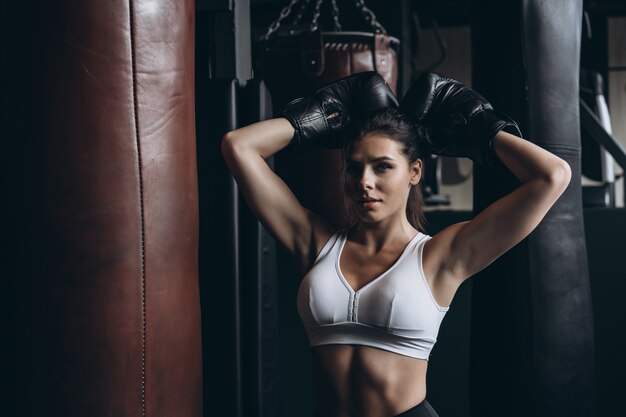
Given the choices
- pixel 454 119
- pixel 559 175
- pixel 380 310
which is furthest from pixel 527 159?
pixel 380 310

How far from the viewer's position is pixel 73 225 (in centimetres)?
138

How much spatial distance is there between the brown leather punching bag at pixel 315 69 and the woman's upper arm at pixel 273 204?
0.48m

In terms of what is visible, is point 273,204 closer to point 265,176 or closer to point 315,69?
point 265,176

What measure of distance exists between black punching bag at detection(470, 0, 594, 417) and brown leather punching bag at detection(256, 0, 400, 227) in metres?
0.45

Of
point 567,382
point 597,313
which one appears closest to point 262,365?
point 567,382

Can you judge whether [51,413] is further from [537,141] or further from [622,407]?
[622,407]

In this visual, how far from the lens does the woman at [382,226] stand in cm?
155

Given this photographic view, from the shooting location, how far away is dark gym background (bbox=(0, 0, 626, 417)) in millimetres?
1374

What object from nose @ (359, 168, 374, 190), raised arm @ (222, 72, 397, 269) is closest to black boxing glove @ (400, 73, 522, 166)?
raised arm @ (222, 72, 397, 269)

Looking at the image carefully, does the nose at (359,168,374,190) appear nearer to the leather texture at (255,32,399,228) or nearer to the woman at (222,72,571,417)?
the woman at (222,72,571,417)

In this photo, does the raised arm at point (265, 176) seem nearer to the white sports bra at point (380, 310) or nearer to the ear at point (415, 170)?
the white sports bra at point (380, 310)

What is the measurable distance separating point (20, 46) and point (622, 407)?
2484 mm

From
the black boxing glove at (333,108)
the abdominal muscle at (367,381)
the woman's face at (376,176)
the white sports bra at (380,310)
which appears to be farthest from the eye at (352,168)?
the abdominal muscle at (367,381)

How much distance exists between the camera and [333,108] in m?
1.72
